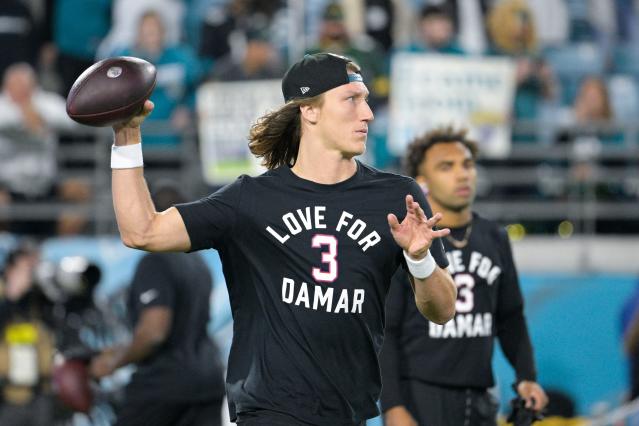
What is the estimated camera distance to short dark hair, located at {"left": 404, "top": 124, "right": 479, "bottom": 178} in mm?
6297

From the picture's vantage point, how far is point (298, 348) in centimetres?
456

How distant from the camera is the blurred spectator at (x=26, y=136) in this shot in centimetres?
1135

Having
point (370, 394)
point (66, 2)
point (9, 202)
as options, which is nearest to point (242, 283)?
point (370, 394)

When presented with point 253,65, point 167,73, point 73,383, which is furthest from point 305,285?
point 167,73

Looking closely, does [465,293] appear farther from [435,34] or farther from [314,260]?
[435,34]

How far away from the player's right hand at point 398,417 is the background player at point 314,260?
0.98m

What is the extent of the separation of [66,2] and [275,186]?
26.6 feet

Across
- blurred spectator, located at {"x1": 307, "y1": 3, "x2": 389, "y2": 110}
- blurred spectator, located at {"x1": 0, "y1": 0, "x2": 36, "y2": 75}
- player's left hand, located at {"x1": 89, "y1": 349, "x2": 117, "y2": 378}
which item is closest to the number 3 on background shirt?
player's left hand, located at {"x1": 89, "y1": 349, "x2": 117, "y2": 378}

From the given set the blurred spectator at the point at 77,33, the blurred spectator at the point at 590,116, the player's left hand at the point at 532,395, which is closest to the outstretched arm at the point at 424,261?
the player's left hand at the point at 532,395

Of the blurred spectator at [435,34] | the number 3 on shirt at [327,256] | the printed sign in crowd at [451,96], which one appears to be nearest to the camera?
the number 3 on shirt at [327,256]

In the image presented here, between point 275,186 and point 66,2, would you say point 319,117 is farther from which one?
point 66,2

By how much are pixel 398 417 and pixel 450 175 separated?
1.16 meters

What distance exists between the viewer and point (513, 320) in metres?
6.17

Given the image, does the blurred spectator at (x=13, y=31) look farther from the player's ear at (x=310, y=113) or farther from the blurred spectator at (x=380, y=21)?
the player's ear at (x=310, y=113)
